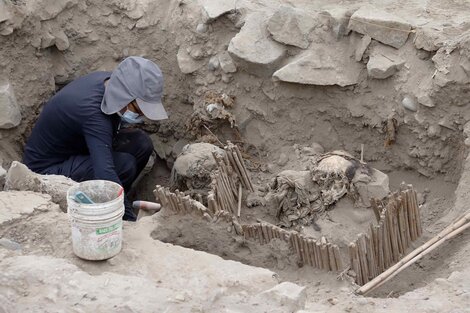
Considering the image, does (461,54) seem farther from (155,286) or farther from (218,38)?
(155,286)

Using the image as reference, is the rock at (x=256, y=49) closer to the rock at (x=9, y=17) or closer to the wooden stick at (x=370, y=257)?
the rock at (x=9, y=17)

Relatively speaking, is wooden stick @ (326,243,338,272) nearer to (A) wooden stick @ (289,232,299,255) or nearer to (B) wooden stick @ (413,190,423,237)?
(A) wooden stick @ (289,232,299,255)

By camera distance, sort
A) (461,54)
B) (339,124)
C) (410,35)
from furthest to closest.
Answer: (339,124) < (410,35) < (461,54)

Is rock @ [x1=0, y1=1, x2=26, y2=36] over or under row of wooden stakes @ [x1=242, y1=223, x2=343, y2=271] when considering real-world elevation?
over

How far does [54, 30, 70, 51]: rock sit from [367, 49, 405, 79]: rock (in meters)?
2.47

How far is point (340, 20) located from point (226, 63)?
0.94 m

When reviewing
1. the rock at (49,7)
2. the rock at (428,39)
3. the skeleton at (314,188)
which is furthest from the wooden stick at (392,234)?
the rock at (49,7)

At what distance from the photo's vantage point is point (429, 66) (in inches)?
175

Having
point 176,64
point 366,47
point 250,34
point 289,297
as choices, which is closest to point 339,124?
point 366,47

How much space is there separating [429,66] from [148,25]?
2.29m

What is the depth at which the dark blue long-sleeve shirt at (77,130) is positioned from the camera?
4.24 meters

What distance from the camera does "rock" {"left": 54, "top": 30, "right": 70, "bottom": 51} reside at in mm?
5305

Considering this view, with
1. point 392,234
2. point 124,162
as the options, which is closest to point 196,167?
point 124,162

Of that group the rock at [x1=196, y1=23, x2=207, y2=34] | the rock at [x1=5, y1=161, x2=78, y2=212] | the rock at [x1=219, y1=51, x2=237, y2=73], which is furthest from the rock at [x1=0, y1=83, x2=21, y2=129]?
the rock at [x1=219, y1=51, x2=237, y2=73]
